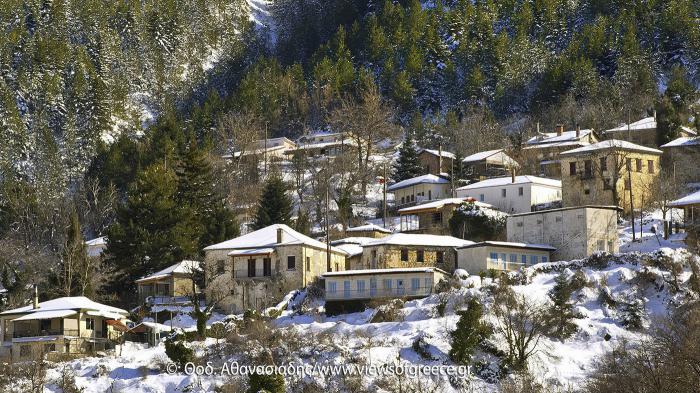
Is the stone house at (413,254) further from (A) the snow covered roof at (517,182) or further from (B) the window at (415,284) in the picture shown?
(A) the snow covered roof at (517,182)

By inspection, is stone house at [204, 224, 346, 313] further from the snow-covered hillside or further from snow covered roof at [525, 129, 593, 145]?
snow covered roof at [525, 129, 593, 145]

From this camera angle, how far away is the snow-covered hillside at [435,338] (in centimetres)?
5600

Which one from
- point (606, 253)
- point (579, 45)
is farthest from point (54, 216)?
A: point (579, 45)

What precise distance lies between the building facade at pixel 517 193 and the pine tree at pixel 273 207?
540 inches

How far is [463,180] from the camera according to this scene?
320 feet

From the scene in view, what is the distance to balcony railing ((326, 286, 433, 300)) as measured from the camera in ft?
213

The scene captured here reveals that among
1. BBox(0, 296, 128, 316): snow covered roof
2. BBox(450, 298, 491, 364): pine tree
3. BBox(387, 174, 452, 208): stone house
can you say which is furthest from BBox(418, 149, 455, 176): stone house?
BBox(450, 298, 491, 364): pine tree

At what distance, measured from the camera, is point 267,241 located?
→ 71.8 m

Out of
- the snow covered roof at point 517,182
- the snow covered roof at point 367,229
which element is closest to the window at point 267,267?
the snow covered roof at point 367,229

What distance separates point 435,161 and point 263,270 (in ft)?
134

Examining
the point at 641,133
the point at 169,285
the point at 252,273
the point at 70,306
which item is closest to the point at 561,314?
the point at 252,273

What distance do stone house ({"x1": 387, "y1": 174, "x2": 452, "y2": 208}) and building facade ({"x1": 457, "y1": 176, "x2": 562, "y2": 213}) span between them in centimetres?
935

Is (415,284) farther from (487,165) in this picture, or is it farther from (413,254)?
(487,165)

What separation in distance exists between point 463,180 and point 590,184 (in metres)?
17.3
